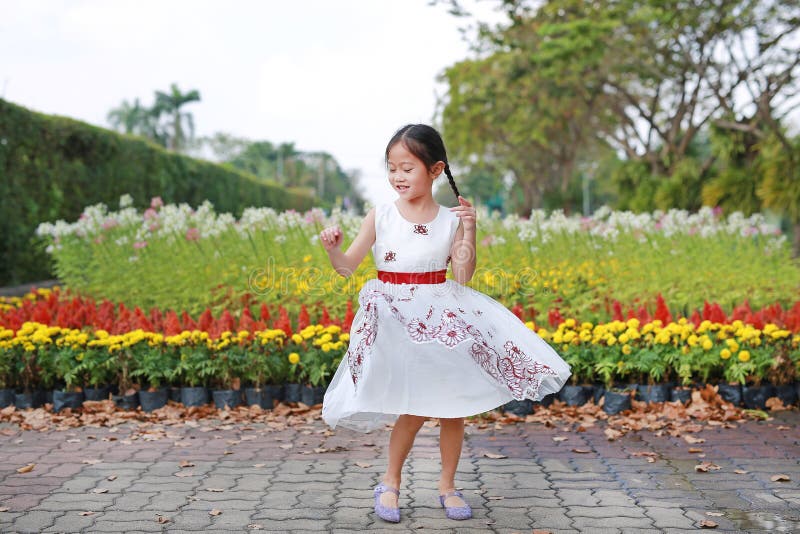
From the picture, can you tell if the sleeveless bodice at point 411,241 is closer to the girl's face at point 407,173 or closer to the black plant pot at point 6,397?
the girl's face at point 407,173

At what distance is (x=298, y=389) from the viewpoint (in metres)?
5.67

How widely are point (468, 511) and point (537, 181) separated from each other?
110ft

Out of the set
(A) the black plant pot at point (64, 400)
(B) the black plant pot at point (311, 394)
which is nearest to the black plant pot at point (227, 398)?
(B) the black plant pot at point (311, 394)

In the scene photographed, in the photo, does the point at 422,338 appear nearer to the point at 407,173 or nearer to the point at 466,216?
the point at 466,216

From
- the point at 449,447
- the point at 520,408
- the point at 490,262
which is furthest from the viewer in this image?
the point at 490,262

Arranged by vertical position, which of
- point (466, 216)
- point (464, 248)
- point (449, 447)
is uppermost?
point (466, 216)

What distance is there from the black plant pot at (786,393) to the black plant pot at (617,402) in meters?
1.03

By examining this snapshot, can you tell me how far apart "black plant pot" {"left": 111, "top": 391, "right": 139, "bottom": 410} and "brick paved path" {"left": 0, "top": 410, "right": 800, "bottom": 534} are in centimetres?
54

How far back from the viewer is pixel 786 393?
5559 millimetres

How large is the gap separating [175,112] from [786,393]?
5504 cm

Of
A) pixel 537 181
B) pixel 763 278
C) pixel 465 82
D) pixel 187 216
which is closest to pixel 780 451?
pixel 763 278

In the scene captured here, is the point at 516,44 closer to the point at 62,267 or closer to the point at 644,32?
the point at 644,32

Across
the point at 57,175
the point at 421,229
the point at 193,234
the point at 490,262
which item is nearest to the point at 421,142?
the point at 421,229

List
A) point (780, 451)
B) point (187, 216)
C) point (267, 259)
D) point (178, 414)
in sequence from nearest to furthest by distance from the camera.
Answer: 1. point (780, 451)
2. point (178, 414)
3. point (267, 259)
4. point (187, 216)
